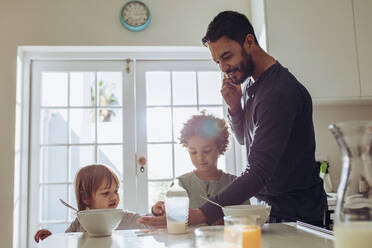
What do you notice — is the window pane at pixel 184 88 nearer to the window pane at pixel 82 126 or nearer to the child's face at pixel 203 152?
the window pane at pixel 82 126

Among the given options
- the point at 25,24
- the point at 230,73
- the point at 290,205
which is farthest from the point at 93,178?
the point at 25,24

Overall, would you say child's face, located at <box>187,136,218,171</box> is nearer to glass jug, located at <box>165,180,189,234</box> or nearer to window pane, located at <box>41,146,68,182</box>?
glass jug, located at <box>165,180,189,234</box>

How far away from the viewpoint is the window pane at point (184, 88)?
321 centimetres

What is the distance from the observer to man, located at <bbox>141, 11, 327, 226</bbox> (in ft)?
4.27

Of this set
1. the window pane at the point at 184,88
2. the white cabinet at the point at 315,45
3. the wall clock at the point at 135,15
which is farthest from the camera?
the window pane at the point at 184,88

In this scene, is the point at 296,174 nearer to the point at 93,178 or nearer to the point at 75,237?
the point at 75,237

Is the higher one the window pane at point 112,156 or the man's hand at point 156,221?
the window pane at point 112,156

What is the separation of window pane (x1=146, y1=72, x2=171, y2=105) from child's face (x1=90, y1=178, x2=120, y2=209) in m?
1.37

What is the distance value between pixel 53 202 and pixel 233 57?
6.68 ft

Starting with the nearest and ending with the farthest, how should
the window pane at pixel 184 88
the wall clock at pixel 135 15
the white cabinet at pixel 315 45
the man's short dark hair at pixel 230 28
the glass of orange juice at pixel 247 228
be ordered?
the glass of orange juice at pixel 247 228 → the man's short dark hair at pixel 230 28 → the white cabinet at pixel 315 45 → the wall clock at pixel 135 15 → the window pane at pixel 184 88

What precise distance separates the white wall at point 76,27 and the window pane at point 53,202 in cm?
36

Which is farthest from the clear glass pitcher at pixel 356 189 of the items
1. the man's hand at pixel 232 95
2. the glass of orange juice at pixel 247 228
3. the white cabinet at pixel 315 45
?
the white cabinet at pixel 315 45

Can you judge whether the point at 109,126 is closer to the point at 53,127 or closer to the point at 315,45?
the point at 53,127

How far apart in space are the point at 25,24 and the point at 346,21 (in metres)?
2.21
